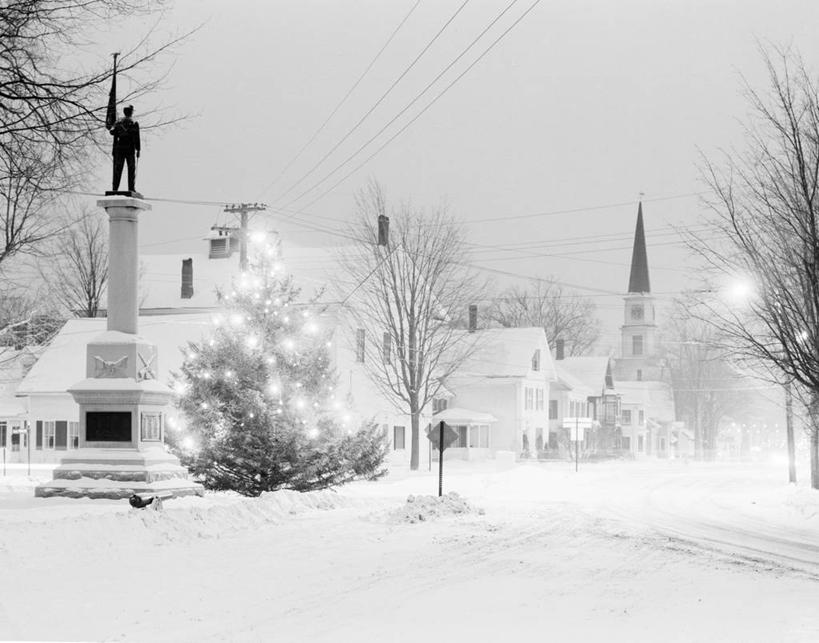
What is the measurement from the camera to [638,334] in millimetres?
139500

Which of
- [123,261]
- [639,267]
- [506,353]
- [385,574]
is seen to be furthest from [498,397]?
[639,267]

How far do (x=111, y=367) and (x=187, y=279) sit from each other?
37.7m

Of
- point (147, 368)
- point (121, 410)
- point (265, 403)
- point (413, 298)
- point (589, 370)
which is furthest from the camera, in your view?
point (589, 370)

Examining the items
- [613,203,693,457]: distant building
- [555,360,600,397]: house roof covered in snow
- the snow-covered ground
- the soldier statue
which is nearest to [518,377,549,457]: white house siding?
[555,360,600,397]: house roof covered in snow

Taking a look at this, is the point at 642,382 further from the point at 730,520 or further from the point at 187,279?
the point at 730,520

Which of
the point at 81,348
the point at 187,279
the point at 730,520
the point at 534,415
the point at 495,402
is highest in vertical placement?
the point at 187,279

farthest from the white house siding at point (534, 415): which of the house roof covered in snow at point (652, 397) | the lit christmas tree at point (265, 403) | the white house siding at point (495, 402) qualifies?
the lit christmas tree at point (265, 403)

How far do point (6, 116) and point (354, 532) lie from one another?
865cm

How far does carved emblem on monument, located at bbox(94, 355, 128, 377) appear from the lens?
70.1 ft

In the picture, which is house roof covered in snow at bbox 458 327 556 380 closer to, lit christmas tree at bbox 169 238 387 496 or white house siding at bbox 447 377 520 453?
white house siding at bbox 447 377 520 453

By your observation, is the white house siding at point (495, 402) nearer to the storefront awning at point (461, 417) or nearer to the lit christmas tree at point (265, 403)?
the storefront awning at point (461, 417)

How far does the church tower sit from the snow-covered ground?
375 feet

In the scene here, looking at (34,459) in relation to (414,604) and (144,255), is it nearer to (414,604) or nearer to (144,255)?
(144,255)

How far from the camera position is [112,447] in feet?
68.7
